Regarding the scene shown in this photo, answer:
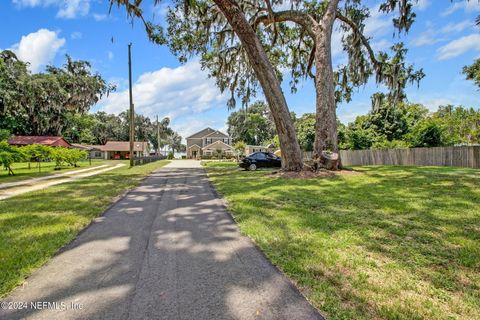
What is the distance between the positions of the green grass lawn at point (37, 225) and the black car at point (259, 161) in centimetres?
1159

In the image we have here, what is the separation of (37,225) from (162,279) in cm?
352

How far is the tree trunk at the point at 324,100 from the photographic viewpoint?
11.9 meters

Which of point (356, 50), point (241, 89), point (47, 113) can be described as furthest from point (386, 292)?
point (47, 113)

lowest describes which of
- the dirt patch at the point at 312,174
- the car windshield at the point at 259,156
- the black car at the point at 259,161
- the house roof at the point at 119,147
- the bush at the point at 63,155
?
the dirt patch at the point at 312,174

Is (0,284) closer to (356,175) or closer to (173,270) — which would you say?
(173,270)

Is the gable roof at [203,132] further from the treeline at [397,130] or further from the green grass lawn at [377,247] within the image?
the green grass lawn at [377,247]

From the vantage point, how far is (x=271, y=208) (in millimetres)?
6109

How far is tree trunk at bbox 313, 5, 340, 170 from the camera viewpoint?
1194cm

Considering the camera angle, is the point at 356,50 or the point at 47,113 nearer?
the point at 356,50

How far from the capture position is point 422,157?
62.6 ft

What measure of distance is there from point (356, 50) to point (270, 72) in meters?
6.35

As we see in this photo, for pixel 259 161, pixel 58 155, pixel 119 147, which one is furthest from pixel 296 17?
pixel 119 147

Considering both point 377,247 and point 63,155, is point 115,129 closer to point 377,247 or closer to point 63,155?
point 63,155

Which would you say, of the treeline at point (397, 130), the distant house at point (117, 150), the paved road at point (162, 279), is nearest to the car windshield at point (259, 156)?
the treeline at point (397, 130)
